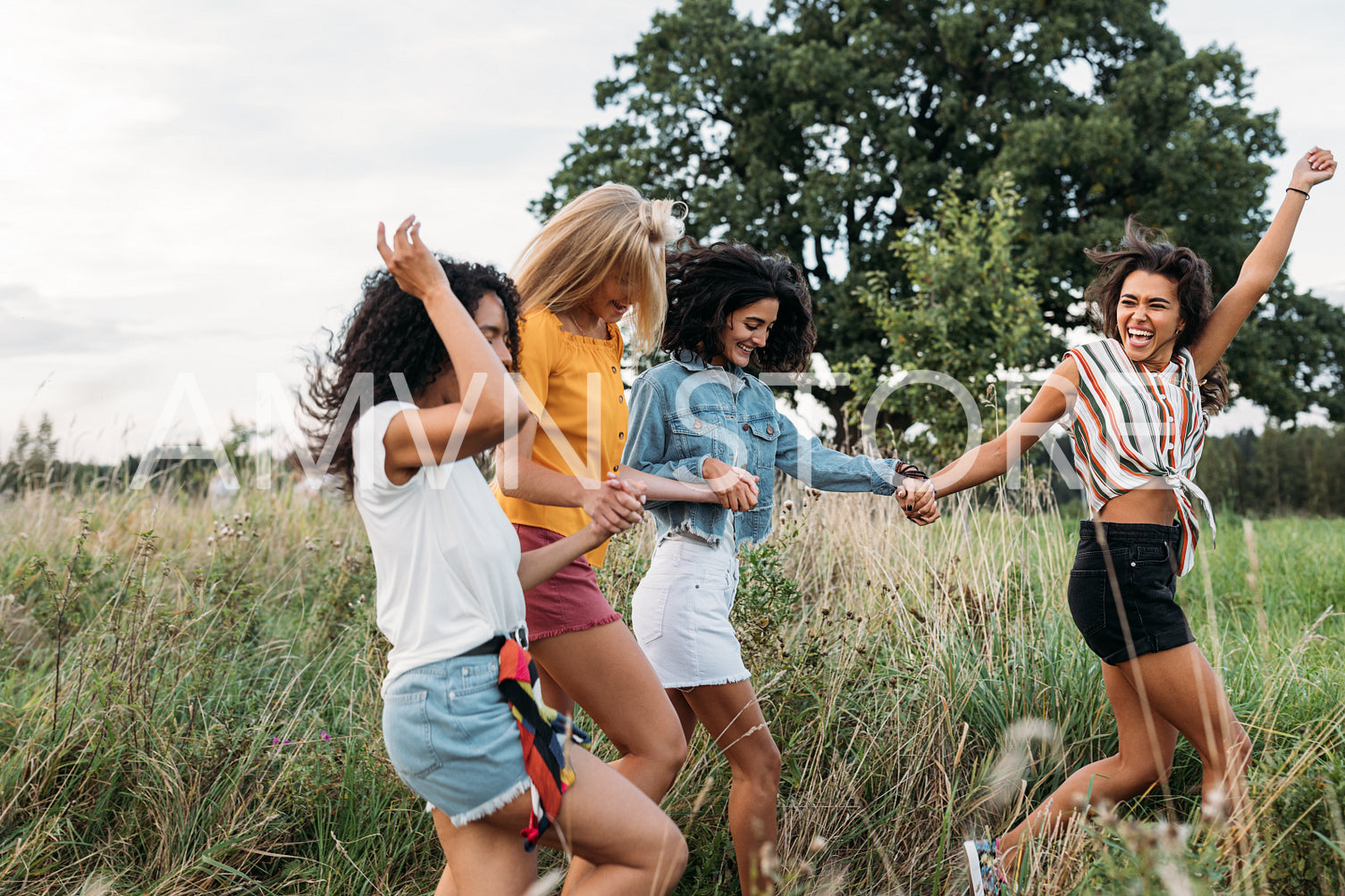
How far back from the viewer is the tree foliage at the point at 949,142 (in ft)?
50.1

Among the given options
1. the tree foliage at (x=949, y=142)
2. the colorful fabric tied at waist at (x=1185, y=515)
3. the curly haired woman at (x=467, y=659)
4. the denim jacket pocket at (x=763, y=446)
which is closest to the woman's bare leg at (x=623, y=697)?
the curly haired woman at (x=467, y=659)

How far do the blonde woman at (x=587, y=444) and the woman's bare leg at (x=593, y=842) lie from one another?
44cm

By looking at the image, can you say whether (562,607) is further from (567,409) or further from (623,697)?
(567,409)

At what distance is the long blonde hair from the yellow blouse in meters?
0.08

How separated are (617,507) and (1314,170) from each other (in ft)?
7.57

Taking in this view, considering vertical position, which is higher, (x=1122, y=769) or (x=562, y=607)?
(x=562, y=607)

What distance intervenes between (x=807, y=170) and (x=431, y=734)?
1578 cm

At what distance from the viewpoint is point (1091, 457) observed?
8.75 feet

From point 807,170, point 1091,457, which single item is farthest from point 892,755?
point 807,170

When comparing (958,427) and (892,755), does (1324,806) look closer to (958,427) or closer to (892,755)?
(892,755)

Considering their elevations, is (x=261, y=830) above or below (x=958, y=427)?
below

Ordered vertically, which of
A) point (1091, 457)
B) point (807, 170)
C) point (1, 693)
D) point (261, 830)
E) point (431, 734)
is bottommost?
point (261, 830)

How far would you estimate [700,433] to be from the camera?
272 cm

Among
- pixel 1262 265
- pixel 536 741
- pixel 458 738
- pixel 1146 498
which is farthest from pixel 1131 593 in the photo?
pixel 458 738
